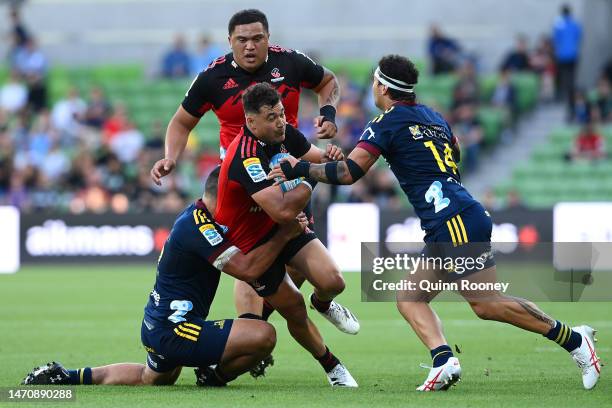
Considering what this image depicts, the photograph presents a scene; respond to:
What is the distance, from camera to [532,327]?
28.5ft

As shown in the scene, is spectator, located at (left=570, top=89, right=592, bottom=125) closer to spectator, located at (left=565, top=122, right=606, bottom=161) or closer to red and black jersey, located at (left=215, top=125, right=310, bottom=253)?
spectator, located at (left=565, top=122, right=606, bottom=161)

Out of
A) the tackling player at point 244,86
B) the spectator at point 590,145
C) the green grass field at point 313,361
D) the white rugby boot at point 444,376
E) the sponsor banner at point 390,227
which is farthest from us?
the spectator at point 590,145

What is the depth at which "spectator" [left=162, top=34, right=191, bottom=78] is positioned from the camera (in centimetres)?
2674

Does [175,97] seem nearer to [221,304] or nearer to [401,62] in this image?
[221,304]

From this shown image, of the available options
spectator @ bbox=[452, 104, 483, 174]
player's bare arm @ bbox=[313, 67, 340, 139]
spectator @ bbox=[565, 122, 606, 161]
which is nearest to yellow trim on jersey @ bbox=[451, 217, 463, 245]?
player's bare arm @ bbox=[313, 67, 340, 139]

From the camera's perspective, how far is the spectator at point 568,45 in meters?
23.7

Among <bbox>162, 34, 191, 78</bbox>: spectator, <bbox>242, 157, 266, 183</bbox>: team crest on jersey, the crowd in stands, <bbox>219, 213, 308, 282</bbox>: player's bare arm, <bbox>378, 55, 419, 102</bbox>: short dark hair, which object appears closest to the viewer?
<bbox>242, 157, 266, 183</bbox>: team crest on jersey

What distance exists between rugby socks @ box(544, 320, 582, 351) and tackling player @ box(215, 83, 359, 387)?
4.84ft

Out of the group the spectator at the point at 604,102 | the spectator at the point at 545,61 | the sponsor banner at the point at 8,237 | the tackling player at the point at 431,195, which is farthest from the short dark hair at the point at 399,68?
the spectator at the point at 545,61

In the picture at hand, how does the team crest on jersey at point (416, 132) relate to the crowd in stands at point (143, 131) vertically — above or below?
above

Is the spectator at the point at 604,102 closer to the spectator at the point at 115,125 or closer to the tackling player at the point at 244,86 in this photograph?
the spectator at the point at 115,125

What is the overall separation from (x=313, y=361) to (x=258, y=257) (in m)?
A: 2.51

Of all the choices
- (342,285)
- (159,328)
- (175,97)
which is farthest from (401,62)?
(175,97)

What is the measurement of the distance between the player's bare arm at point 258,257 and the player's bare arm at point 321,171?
0.44 metres
